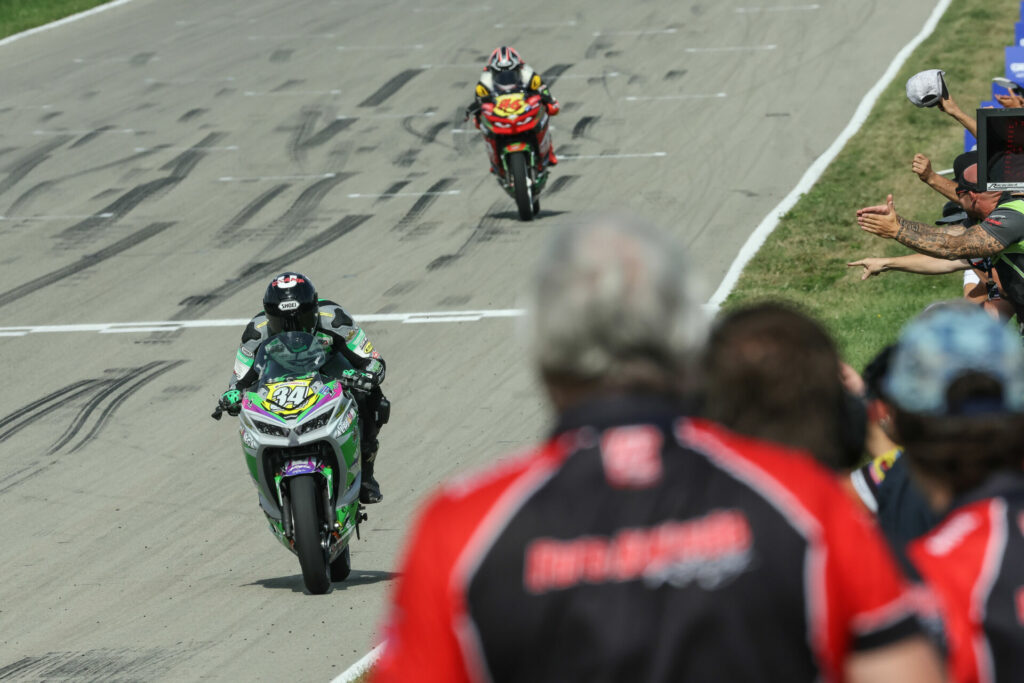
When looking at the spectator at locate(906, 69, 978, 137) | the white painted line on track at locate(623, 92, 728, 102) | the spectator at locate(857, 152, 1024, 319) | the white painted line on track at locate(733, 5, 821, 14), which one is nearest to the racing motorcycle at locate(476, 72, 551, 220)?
the white painted line on track at locate(623, 92, 728, 102)

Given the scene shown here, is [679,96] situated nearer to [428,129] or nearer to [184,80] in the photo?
[428,129]

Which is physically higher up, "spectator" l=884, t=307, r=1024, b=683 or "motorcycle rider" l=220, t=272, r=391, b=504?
"spectator" l=884, t=307, r=1024, b=683

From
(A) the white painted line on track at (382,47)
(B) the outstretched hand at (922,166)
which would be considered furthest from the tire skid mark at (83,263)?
(B) the outstretched hand at (922,166)

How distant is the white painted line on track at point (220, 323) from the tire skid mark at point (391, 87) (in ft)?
35.3

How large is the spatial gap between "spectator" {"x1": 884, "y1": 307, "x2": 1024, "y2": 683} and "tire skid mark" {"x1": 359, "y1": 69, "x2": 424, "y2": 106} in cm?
2470

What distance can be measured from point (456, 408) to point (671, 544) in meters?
11.3

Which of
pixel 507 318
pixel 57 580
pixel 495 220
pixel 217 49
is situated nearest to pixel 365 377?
pixel 57 580

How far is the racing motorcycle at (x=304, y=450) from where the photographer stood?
29.3 ft

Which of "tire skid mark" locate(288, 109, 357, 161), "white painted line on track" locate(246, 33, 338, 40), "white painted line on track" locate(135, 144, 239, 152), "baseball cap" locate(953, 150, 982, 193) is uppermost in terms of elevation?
"baseball cap" locate(953, 150, 982, 193)

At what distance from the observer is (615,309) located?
2.40 m

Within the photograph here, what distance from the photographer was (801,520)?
2.29 metres

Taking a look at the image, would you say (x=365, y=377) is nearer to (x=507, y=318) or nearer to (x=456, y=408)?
(x=456, y=408)

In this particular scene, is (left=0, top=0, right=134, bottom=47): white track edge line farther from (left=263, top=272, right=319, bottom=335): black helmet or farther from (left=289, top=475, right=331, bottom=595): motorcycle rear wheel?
(left=289, top=475, right=331, bottom=595): motorcycle rear wheel

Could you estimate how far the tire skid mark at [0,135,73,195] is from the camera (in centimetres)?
2400
